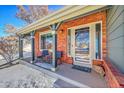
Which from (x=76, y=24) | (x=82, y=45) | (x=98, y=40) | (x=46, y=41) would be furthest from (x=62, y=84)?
(x=46, y=41)

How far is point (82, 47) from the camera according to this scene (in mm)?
5477

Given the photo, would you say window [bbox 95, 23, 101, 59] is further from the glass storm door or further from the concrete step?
the concrete step

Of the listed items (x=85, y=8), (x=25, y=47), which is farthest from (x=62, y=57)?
(x=25, y=47)

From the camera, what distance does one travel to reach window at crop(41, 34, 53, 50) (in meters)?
7.66

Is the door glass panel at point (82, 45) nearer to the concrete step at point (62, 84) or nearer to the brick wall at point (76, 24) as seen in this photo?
the brick wall at point (76, 24)

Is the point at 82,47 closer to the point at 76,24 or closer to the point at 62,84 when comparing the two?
the point at 76,24

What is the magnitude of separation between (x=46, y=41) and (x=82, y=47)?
3.18 m

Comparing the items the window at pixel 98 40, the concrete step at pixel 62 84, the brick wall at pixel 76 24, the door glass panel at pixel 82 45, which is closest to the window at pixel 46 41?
the brick wall at pixel 76 24

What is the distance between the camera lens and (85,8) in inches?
115

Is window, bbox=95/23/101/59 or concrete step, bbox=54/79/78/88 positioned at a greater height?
window, bbox=95/23/101/59

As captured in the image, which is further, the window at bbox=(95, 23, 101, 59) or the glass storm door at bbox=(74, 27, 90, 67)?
the glass storm door at bbox=(74, 27, 90, 67)

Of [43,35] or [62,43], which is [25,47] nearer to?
[43,35]

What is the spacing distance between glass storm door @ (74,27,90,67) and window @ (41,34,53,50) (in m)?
2.41

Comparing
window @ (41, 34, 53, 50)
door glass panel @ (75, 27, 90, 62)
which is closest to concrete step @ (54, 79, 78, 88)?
door glass panel @ (75, 27, 90, 62)
